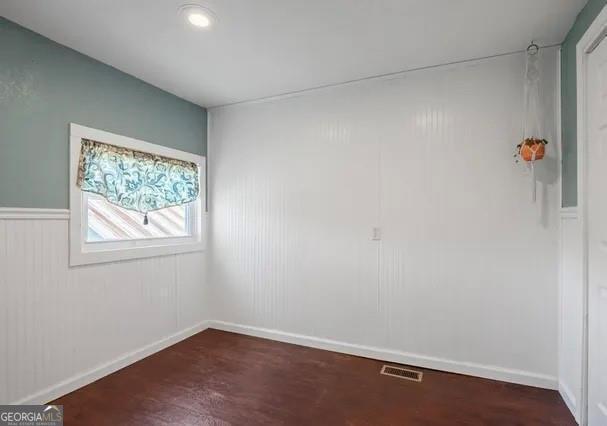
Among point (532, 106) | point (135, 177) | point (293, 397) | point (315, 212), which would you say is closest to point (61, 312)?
point (135, 177)

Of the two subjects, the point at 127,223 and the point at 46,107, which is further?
the point at 127,223

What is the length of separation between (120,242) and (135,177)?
596 mm

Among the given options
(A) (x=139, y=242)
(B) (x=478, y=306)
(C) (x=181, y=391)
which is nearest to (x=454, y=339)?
(B) (x=478, y=306)

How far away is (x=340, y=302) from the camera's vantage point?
300cm

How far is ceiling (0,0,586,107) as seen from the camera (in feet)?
6.16

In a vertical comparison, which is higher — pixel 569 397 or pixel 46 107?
pixel 46 107

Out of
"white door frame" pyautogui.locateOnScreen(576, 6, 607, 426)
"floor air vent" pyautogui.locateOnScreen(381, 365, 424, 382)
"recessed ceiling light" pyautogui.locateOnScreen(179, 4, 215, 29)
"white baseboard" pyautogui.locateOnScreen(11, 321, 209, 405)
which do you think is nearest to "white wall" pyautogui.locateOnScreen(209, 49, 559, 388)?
"floor air vent" pyautogui.locateOnScreen(381, 365, 424, 382)

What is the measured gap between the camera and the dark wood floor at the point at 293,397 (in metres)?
2.01

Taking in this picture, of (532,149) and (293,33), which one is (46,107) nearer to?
(293,33)

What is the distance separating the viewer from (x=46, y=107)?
2.21 metres

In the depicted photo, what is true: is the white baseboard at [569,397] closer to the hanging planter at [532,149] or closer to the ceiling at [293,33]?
the hanging planter at [532,149]

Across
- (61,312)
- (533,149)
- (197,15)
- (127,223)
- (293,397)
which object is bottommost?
(293,397)

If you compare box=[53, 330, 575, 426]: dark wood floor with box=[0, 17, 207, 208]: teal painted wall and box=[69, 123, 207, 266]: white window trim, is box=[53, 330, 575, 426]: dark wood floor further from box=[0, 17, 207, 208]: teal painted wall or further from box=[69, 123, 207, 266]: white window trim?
box=[0, 17, 207, 208]: teal painted wall

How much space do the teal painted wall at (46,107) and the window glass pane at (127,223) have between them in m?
0.31
